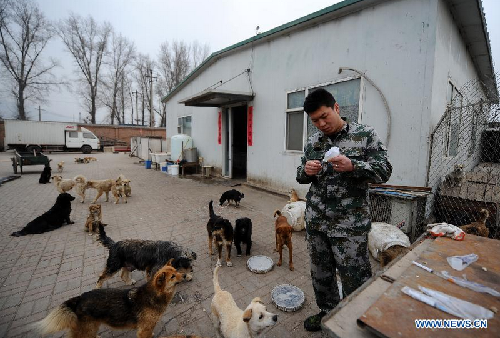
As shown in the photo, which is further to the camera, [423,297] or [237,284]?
[237,284]

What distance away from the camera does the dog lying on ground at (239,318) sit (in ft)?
6.01

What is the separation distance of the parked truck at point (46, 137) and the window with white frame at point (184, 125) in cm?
1746

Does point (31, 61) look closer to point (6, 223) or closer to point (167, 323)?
point (6, 223)

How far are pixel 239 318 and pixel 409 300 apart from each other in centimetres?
143

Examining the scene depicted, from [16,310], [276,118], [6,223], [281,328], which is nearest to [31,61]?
[6,223]

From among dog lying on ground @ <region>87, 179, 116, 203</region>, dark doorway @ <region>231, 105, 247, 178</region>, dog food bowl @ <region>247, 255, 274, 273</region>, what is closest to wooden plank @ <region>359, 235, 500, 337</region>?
dog food bowl @ <region>247, 255, 274, 273</region>

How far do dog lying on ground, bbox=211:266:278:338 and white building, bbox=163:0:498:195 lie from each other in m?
4.54

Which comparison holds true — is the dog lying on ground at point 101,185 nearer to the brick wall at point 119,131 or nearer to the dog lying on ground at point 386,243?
the dog lying on ground at point 386,243

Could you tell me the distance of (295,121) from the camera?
7.44 metres

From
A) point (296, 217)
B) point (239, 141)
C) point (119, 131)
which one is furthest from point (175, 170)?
point (119, 131)

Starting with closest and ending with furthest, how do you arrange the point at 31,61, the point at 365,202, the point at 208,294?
the point at 365,202 < the point at 208,294 < the point at 31,61

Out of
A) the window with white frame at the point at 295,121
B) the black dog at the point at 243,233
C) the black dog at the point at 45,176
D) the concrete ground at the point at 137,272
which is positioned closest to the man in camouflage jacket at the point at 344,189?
the concrete ground at the point at 137,272

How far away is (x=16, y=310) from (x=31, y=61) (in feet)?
133

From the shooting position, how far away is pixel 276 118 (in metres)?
8.03
